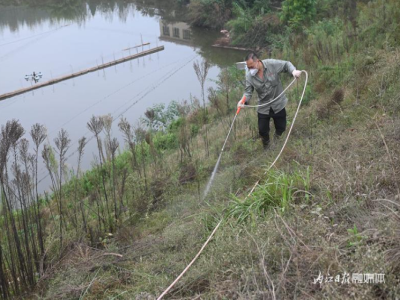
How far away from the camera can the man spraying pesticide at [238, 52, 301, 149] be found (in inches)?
224

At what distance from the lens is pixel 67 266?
14.4 feet

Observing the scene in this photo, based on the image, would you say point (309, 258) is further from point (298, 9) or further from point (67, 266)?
point (298, 9)

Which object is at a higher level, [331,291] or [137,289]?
[331,291]

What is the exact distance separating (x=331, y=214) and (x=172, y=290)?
139 cm

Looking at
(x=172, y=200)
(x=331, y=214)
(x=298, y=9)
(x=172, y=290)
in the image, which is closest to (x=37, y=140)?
(x=172, y=200)

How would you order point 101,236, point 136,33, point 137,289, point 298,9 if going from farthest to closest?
point 136,33, point 298,9, point 101,236, point 137,289

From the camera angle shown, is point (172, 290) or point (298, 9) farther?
point (298, 9)

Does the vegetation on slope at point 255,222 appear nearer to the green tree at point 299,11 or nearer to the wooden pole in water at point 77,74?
the wooden pole in water at point 77,74

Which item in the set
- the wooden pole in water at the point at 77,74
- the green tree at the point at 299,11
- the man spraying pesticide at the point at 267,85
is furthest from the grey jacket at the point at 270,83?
the green tree at the point at 299,11

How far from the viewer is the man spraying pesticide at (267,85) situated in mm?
5695

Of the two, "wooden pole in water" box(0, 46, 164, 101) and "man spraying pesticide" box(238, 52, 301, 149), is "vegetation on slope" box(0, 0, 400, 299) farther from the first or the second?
"wooden pole in water" box(0, 46, 164, 101)

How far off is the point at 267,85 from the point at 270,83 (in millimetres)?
47

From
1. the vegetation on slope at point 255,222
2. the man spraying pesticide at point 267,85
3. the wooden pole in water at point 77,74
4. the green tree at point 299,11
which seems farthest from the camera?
the green tree at point 299,11

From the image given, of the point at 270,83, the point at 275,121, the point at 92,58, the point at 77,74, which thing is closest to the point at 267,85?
the point at 270,83
